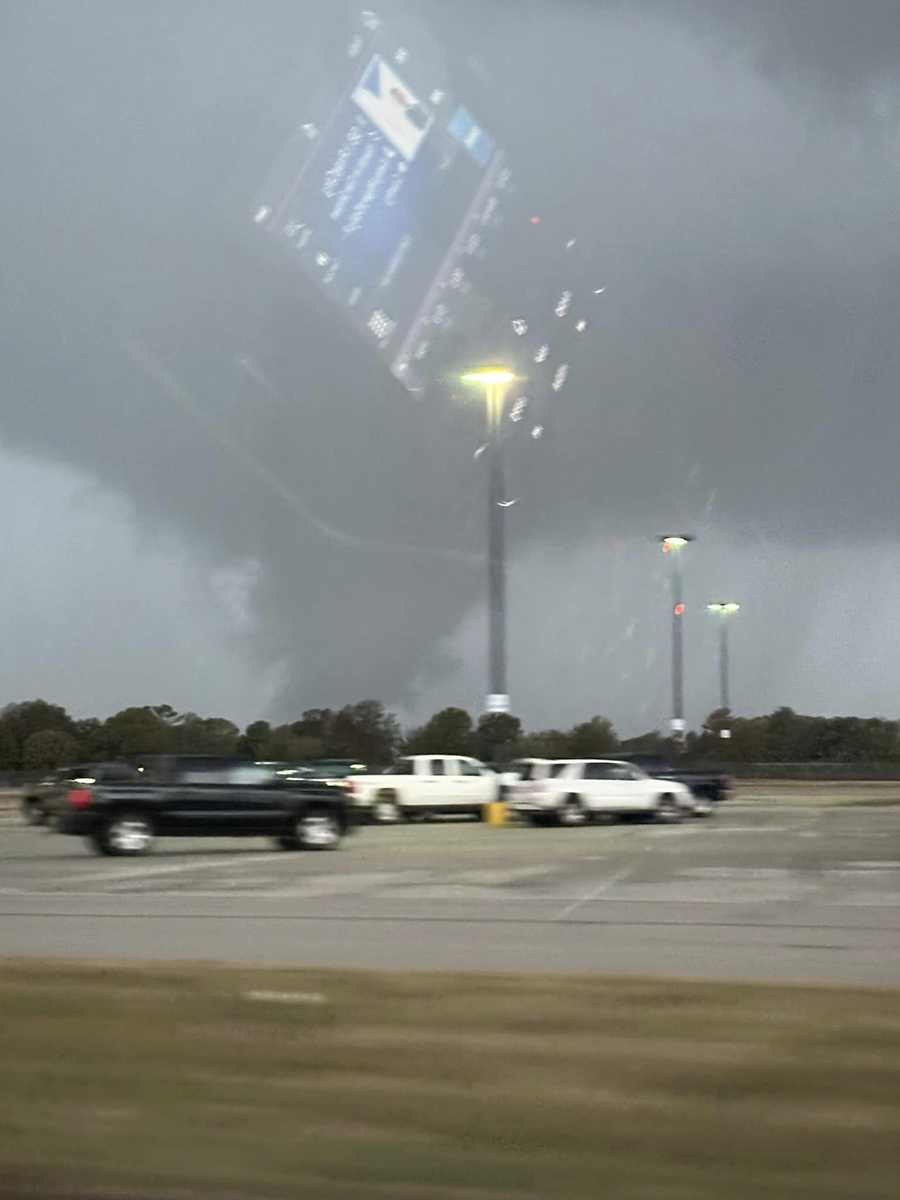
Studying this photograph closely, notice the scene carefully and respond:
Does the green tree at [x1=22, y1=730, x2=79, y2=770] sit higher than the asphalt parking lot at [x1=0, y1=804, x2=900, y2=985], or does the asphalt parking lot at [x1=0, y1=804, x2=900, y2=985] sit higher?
the green tree at [x1=22, y1=730, x2=79, y2=770]

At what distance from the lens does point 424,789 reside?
139ft

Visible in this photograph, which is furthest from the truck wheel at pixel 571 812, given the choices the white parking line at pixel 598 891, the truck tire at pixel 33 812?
the white parking line at pixel 598 891

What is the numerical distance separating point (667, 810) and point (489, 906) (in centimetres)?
2316

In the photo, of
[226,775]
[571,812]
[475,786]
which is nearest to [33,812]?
[475,786]

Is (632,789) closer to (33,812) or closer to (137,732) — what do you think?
(33,812)

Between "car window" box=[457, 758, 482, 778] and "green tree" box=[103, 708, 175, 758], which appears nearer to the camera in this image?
"car window" box=[457, 758, 482, 778]

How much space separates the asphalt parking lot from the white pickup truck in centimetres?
1079

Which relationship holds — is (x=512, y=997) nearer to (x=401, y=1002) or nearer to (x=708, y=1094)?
(x=401, y=1002)

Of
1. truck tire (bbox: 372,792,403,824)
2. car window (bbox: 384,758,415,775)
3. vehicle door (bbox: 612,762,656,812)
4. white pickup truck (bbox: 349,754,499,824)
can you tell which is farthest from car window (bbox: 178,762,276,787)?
car window (bbox: 384,758,415,775)

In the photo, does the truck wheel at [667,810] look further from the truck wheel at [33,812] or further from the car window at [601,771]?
the truck wheel at [33,812]

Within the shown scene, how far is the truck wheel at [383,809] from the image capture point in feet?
138

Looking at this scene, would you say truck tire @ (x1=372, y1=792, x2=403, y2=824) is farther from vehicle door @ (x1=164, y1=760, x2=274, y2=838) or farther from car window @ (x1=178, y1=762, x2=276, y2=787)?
vehicle door @ (x1=164, y1=760, x2=274, y2=838)

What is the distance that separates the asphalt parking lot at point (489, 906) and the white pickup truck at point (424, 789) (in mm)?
10787

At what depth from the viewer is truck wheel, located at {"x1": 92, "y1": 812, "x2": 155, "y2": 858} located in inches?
1061
